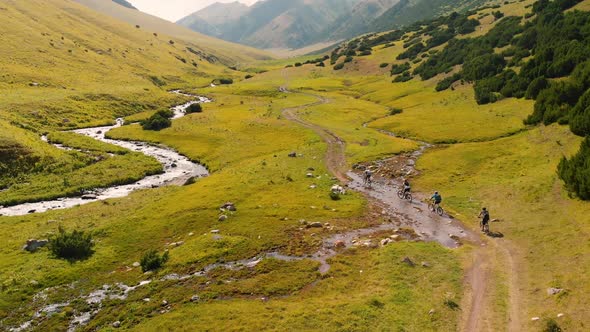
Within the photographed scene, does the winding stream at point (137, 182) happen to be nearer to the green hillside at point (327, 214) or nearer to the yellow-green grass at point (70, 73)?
the green hillside at point (327, 214)

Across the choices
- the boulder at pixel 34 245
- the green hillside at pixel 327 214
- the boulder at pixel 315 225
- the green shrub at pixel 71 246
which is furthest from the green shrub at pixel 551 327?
the boulder at pixel 34 245

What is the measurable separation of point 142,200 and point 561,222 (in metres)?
41.1

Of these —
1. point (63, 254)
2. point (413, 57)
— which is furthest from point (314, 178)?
point (413, 57)

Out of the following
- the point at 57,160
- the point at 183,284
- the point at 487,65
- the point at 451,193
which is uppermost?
the point at 487,65

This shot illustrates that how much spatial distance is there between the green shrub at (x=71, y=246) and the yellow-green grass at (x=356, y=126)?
Result: 36.7 metres

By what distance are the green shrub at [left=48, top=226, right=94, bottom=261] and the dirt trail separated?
2760cm

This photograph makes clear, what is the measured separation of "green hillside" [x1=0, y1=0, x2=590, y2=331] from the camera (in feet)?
82.0

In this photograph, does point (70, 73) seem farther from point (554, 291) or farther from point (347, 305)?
point (554, 291)

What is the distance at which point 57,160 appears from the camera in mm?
58188

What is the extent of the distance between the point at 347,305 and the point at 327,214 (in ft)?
53.5

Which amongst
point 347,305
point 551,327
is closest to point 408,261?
point 347,305

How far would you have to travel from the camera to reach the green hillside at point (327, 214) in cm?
2500

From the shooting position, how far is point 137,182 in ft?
185

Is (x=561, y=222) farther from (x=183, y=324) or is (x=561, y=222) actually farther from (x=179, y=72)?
(x=179, y=72)
